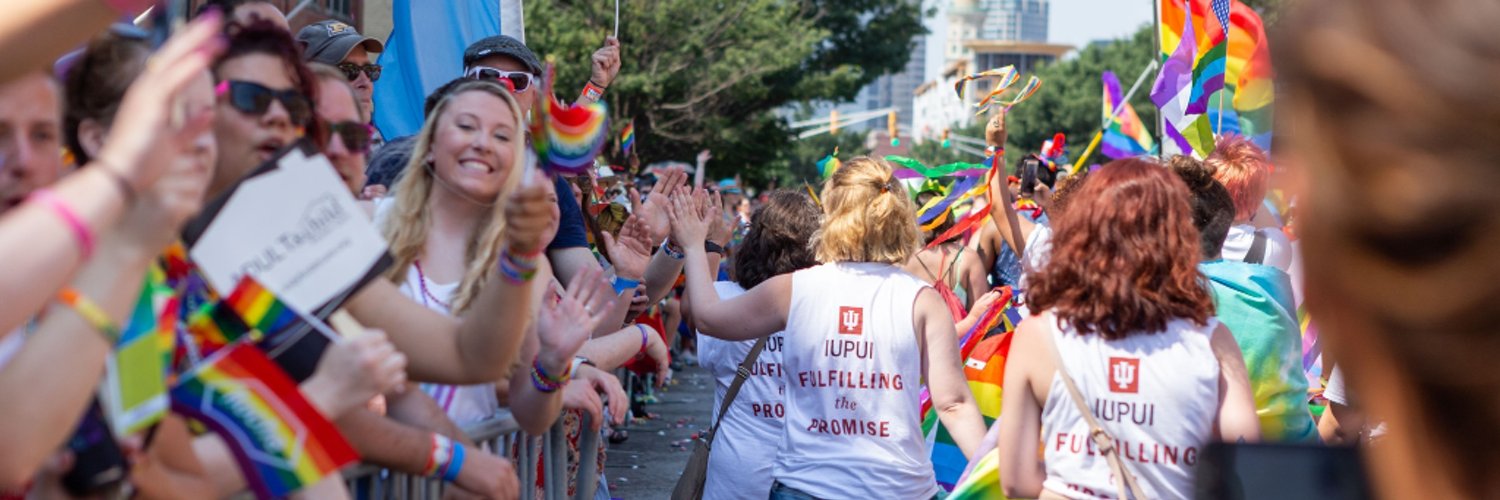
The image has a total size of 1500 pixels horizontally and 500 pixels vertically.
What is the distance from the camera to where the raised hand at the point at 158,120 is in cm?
183

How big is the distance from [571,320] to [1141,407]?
139 centimetres

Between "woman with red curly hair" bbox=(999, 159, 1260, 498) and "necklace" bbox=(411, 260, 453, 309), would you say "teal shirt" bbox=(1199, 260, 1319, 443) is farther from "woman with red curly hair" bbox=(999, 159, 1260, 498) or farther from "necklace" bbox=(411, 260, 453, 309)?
"necklace" bbox=(411, 260, 453, 309)

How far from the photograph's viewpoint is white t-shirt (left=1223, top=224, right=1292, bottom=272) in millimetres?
5187

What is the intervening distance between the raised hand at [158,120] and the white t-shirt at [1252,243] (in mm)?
4046

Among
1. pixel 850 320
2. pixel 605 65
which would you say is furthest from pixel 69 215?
pixel 605 65

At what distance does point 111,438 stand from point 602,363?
2.20 m

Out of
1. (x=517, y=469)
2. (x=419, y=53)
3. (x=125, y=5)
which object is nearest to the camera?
(x=125, y=5)

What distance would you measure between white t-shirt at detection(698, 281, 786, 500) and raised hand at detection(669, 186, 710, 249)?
0.49m

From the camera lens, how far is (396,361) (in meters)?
Result: 2.44

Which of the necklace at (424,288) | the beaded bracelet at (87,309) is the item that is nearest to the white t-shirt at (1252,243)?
the necklace at (424,288)

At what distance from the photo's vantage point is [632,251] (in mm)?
4871

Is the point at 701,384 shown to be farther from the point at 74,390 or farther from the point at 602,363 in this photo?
the point at 74,390

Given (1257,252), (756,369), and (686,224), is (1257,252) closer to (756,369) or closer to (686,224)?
(756,369)

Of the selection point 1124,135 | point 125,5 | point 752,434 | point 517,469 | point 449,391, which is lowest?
point 752,434
